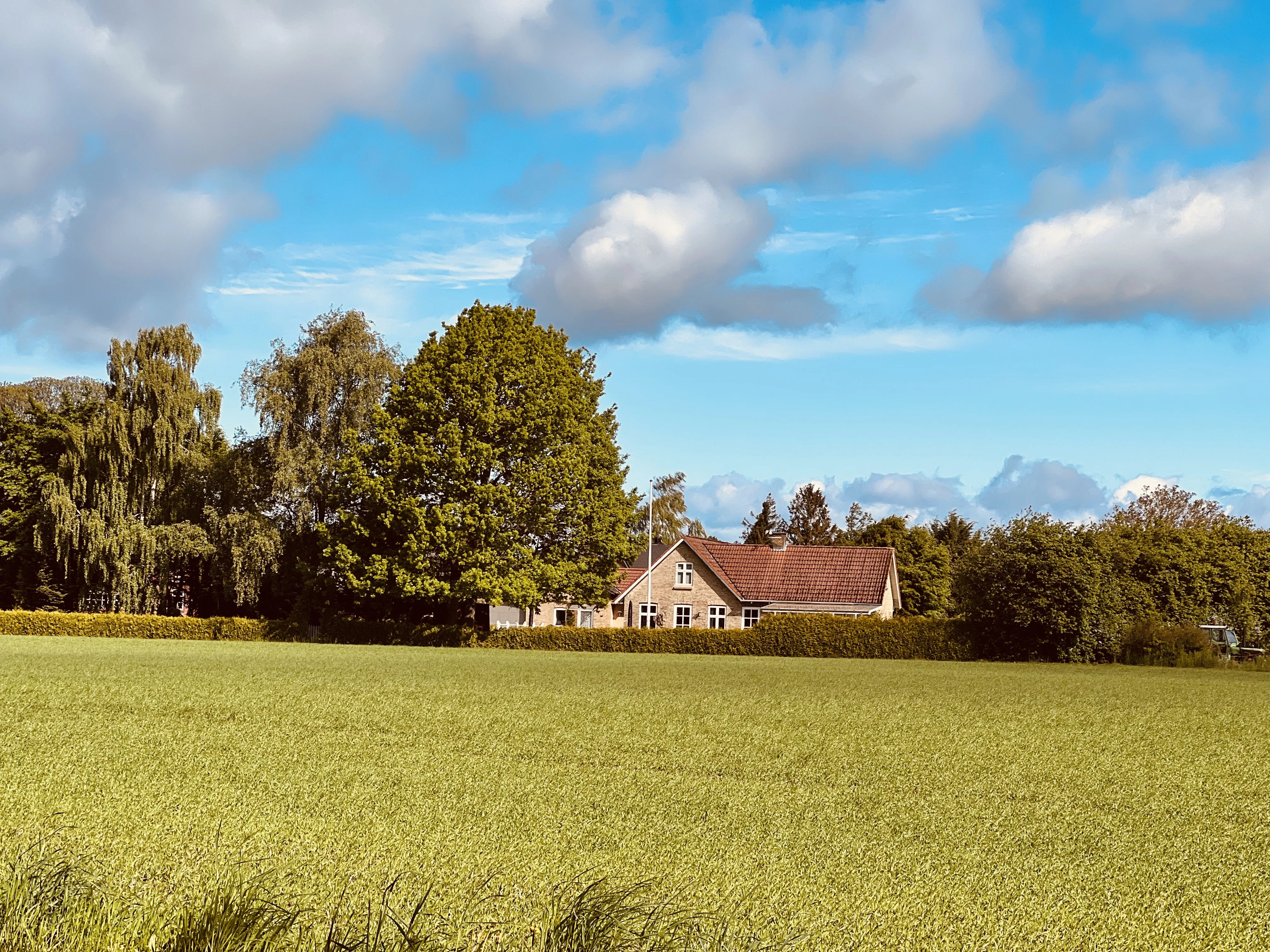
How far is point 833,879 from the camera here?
16.8 feet

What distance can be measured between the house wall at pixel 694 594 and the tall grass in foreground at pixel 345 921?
47.6m

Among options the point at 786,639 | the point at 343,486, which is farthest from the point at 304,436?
the point at 786,639

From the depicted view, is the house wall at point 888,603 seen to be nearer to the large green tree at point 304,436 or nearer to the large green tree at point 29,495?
the large green tree at point 304,436

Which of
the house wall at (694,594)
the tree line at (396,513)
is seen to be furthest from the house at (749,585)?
the tree line at (396,513)

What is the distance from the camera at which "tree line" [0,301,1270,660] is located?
36.4m

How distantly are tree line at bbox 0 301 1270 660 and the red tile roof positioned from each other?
914cm

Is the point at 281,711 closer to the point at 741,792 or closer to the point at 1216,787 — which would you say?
the point at 741,792

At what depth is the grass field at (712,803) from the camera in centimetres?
483

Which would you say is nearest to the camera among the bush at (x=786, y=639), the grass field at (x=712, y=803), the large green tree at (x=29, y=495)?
the grass field at (x=712, y=803)

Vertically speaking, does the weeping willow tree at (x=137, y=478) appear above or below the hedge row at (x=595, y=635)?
above

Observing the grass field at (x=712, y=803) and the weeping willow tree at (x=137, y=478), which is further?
the weeping willow tree at (x=137, y=478)

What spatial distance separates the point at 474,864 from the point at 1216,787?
5.79 m

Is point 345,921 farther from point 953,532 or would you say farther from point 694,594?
point 953,532

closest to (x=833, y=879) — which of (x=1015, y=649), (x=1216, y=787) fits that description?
(x=1216, y=787)
